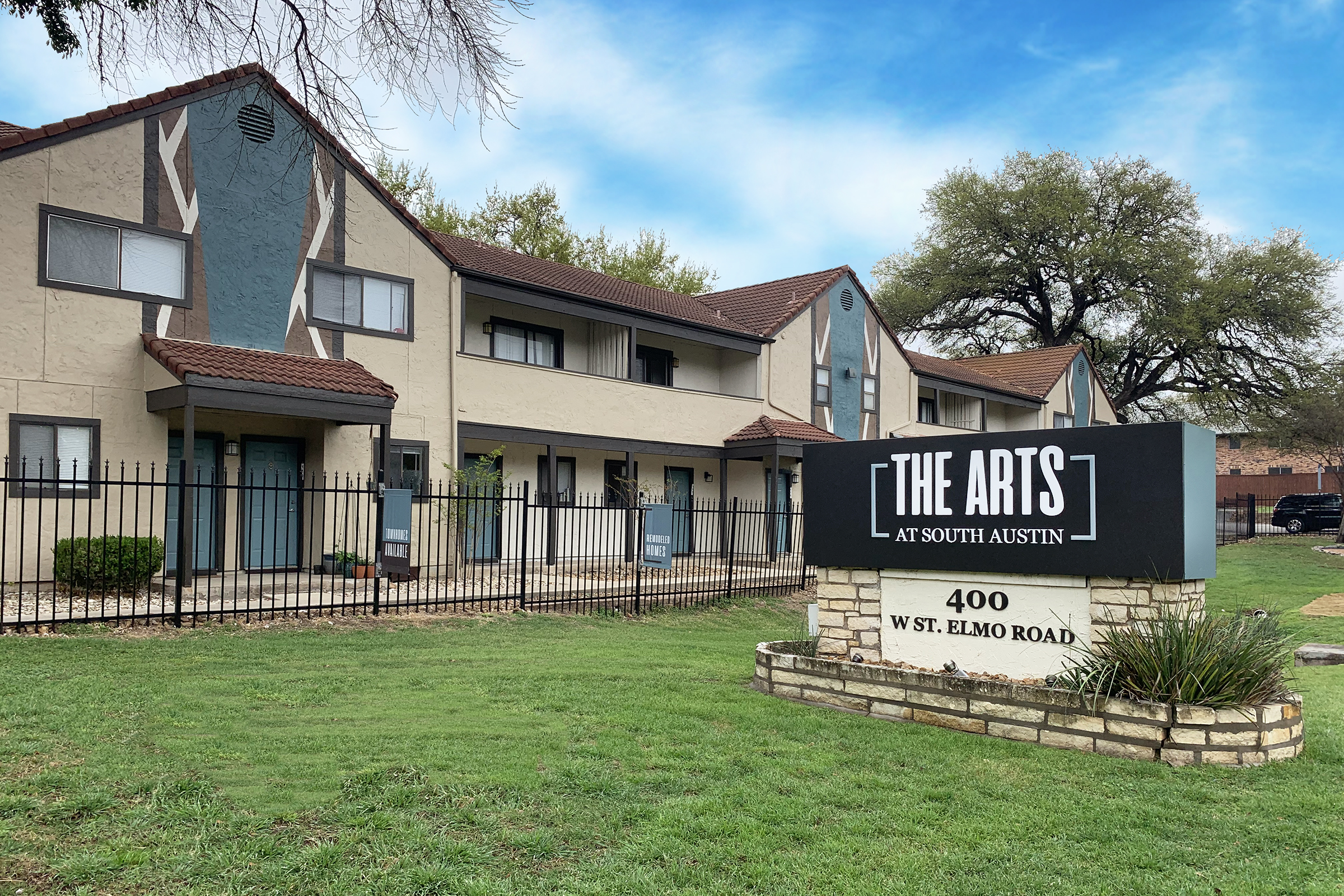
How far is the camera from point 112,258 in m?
13.9

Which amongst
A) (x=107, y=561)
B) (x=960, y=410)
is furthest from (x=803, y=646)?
(x=960, y=410)

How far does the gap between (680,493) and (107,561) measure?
534 inches

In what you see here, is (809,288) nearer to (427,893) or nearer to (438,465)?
(438,465)

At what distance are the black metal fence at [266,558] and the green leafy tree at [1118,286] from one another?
32502 mm

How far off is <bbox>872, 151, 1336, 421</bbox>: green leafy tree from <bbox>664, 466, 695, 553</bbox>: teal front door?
92.8ft

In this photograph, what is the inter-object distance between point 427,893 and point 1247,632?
6000mm

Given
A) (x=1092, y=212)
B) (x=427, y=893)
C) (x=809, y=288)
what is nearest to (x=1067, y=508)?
(x=427, y=893)

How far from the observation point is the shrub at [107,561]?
12.4m

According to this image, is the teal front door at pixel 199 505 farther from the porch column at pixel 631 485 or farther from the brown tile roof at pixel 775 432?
the brown tile roof at pixel 775 432

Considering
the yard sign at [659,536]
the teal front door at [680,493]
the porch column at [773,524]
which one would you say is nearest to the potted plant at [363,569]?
the yard sign at [659,536]

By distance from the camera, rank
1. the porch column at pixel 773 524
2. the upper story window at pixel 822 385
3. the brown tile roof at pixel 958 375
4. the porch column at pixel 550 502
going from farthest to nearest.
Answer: the brown tile roof at pixel 958 375
the upper story window at pixel 822 385
the porch column at pixel 773 524
the porch column at pixel 550 502

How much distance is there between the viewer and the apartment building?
1333 cm

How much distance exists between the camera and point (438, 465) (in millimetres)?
17609

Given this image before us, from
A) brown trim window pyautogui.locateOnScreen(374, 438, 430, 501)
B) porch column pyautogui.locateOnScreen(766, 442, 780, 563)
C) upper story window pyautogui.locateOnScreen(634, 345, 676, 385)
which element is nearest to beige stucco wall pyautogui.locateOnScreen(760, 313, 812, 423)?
upper story window pyautogui.locateOnScreen(634, 345, 676, 385)
